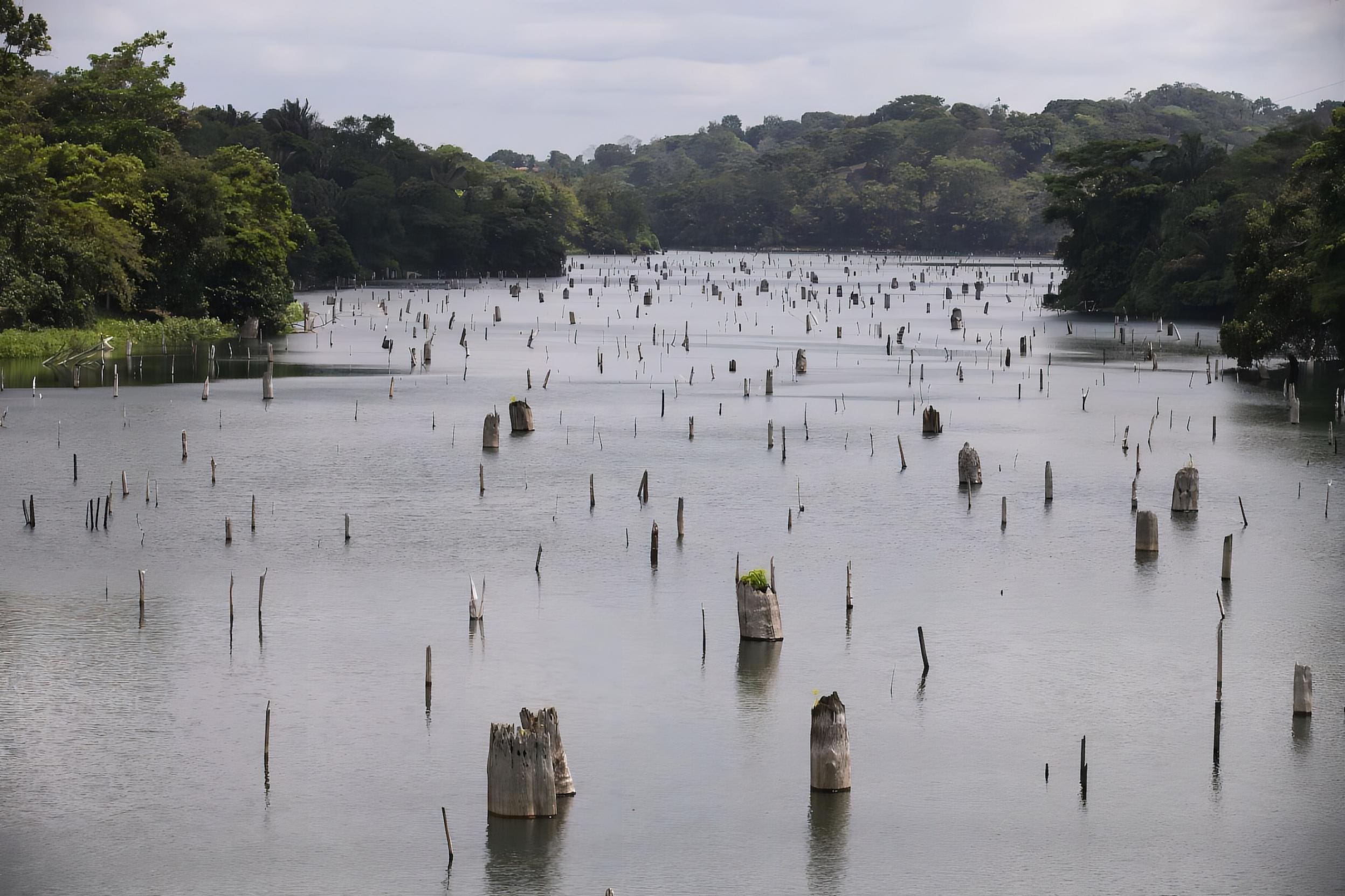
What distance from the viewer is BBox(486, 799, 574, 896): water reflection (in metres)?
21.8

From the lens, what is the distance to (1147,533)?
41.8m

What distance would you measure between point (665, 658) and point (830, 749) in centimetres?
788

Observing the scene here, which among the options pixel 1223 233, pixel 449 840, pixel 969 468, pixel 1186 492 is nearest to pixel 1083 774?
pixel 449 840

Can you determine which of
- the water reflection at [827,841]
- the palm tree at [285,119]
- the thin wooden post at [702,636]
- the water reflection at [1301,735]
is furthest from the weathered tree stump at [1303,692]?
the palm tree at [285,119]

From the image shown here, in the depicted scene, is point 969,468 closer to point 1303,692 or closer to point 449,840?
point 1303,692

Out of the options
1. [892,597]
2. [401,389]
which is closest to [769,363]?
[401,389]

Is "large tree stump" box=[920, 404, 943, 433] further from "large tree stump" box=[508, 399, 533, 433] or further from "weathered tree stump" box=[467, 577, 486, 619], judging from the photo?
"weathered tree stump" box=[467, 577, 486, 619]

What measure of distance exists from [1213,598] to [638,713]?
51.8 ft

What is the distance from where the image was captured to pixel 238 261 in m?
108

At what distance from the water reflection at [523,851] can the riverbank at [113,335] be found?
69.9 metres

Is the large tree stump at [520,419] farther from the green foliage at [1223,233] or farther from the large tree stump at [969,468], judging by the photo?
the green foliage at [1223,233]

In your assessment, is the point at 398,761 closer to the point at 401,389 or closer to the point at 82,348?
the point at 401,389

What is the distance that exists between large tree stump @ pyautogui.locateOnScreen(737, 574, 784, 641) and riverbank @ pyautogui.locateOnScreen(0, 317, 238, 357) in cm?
6320

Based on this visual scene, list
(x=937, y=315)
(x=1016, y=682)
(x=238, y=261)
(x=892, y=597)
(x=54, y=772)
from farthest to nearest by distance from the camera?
1. (x=937, y=315)
2. (x=238, y=261)
3. (x=892, y=597)
4. (x=1016, y=682)
5. (x=54, y=772)
